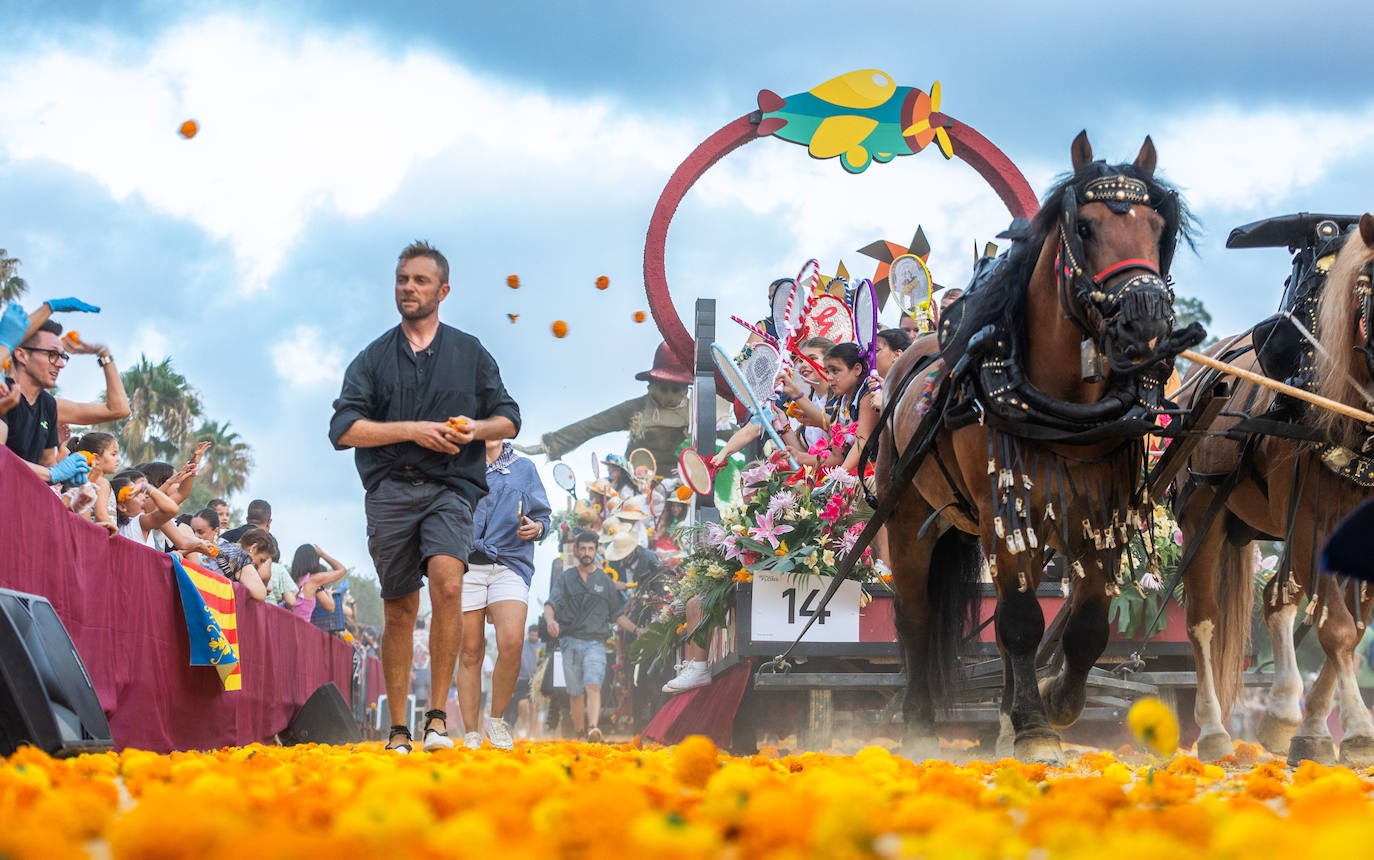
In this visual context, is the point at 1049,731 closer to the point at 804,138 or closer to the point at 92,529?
the point at 92,529

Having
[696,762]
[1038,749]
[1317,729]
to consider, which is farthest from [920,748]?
[696,762]

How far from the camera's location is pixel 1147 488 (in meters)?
5.48

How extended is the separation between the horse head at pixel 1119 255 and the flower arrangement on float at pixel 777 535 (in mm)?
3688

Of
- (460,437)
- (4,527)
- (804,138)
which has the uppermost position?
(804,138)

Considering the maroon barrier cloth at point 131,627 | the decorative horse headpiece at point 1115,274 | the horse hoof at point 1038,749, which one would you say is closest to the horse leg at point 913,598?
the horse hoof at point 1038,749

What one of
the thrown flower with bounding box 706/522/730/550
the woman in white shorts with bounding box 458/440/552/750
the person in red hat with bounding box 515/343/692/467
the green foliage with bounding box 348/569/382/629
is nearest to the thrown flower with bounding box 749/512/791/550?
the thrown flower with bounding box 706/522/730/550

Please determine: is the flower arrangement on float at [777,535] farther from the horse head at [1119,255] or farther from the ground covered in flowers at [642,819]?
the ground covered in flowers at [642,819]

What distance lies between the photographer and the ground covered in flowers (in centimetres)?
136

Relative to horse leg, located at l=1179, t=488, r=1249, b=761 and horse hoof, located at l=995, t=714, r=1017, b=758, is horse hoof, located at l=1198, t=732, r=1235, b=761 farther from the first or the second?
horse hoof, located at l=995, t=714, r=1017, b=758

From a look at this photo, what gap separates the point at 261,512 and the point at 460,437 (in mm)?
7023

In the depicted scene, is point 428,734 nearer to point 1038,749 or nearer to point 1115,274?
point 1038,749

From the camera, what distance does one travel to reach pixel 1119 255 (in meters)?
5.02

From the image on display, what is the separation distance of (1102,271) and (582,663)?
1068 centimetres

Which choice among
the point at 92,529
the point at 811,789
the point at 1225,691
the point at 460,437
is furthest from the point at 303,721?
the point at 811,789
